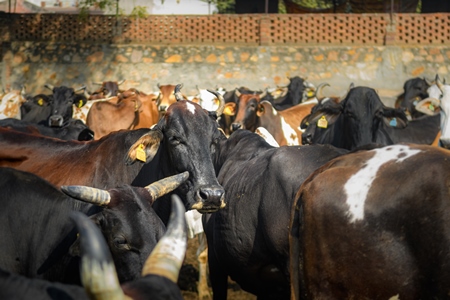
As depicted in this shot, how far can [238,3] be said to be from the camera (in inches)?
1156

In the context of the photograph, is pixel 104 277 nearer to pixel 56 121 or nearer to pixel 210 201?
pixel 210 201

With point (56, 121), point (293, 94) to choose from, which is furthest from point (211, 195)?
point (293, 94)

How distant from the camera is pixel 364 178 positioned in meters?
4.27

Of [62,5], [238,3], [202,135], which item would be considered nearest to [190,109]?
A: [202,135]

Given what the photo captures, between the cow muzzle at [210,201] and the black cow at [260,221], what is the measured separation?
0.83ft

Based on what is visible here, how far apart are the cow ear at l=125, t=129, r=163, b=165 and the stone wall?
56.0ft

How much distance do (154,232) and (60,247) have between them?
0.74m

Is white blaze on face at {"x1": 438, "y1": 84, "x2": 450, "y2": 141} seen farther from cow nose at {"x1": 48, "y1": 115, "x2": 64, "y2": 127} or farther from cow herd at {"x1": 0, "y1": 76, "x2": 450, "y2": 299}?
cow nose at {"x1": 48, "y1": 115, "x2": 64, "y2": 127}

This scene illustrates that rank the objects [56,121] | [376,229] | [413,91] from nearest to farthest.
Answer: [376,229] → [56,121] → [413,91]

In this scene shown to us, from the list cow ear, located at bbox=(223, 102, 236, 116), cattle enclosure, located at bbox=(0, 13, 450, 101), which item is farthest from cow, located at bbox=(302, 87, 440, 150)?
cattle enclosure, located at bbox=(0, 13, 450, 101)

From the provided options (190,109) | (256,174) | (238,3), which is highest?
(238,3)

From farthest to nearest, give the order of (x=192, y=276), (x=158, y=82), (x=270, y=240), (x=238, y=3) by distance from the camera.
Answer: (x=238, y=3)
(x=158, y=82)
(x=192, y=276)
(x=270, y=240)

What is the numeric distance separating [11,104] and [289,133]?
331 inches

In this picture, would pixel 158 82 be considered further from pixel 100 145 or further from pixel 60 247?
pixel 60 247
